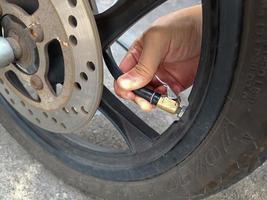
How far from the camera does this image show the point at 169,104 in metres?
0.93

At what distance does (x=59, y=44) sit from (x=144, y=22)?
68 centimetres

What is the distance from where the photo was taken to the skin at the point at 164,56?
3.19 feet

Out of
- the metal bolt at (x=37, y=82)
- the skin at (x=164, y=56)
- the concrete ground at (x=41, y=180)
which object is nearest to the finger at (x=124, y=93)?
the skin at (x=164, y=56)

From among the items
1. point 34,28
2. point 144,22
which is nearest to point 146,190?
point 34,28

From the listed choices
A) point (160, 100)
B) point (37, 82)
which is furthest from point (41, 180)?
point (160, 100)

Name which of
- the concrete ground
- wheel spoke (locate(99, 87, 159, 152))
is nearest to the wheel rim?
wheel spoke (locate(99, 87, 159, 152))

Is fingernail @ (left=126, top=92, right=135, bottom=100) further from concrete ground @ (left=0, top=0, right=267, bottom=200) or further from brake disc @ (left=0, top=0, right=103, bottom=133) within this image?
concrete ground @ (left=0, top=0, right=267, bottom=200)

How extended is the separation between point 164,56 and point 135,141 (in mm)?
189

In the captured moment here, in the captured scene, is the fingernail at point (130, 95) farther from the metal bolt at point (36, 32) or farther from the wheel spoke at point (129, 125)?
the metal bolt at point (36, 32)

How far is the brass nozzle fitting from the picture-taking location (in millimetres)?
916

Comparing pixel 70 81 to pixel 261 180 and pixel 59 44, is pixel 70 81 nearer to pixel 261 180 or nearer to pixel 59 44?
pixel 59 44

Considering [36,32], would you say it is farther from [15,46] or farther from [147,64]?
[147,64]

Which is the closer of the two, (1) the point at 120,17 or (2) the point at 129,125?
(1) the point at 120,17

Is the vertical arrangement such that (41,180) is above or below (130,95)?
below
